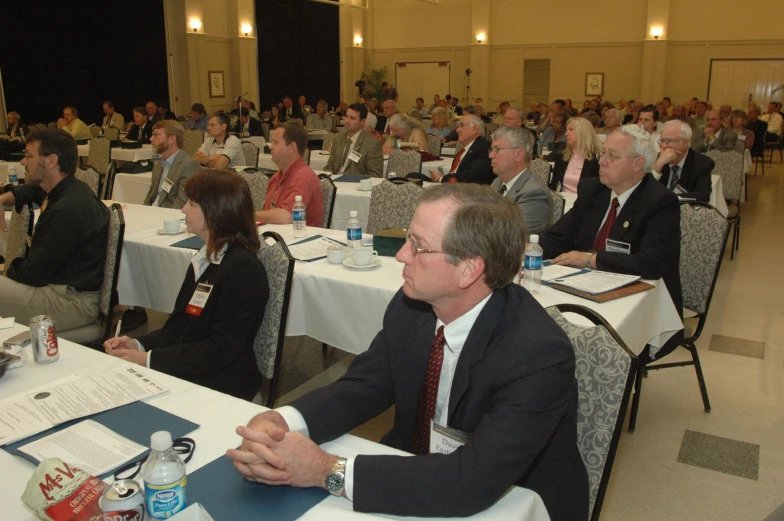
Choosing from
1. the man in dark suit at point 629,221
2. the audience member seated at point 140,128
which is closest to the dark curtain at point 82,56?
the audience member seated at point 140,128

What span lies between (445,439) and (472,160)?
14.4 feet

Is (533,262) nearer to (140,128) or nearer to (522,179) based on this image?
(522,179)

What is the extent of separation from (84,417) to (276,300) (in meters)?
0.86

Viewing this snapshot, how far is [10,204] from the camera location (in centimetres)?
456

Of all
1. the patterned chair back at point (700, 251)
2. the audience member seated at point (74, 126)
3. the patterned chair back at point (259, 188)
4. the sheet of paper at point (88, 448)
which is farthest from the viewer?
the audience member seated at point (74, 126)

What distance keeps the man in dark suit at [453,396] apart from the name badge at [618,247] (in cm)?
165

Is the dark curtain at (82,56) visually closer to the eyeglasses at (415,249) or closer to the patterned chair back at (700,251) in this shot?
the patterned chair back at (700,251)

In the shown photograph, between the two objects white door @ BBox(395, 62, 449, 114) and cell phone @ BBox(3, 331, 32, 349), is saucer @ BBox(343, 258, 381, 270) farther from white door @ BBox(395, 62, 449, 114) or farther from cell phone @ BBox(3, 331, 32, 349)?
white door @ BBox(395, 62, 449, 114)

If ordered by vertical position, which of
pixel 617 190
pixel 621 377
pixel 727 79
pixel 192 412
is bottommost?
pixel 192 412

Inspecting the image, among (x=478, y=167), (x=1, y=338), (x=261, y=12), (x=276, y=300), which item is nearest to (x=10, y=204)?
(x=1, y=338)

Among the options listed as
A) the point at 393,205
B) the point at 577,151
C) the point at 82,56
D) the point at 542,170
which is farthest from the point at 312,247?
the point at 82,56

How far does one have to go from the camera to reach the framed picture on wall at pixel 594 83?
17.2 meters

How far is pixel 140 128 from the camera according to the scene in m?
10.6

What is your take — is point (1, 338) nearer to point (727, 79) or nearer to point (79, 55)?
point (79, 55)
